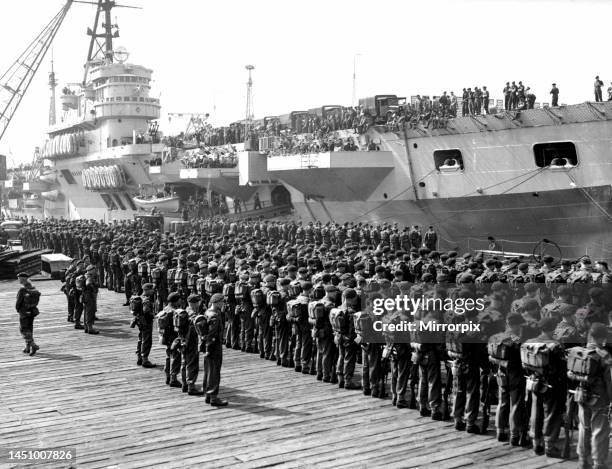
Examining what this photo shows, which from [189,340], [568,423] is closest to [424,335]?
[568,423]

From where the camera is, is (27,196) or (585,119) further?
(27,196)

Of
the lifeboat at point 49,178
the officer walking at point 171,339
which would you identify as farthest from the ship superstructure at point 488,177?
the lifeboat at point 49,178

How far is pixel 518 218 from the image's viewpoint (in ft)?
84.6

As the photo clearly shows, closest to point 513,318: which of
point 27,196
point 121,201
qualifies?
point 121,201

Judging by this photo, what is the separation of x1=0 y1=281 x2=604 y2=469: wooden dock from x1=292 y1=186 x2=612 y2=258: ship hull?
15.0 metres

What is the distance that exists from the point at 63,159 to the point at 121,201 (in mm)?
9430

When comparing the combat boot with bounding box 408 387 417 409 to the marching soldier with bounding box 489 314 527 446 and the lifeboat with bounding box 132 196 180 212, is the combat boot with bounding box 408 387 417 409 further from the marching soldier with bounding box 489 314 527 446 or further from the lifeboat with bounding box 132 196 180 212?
the lifeboat with bounding box 132 196 180 212

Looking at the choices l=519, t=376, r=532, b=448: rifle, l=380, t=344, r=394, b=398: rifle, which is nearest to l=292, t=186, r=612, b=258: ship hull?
l=380, t=344, r=394, b=398: rifle

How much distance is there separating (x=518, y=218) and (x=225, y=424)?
18.8m

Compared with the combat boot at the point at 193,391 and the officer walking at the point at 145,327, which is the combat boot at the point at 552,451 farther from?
the officer walking at the point at 145,327

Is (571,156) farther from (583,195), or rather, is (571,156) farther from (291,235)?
(291,235)

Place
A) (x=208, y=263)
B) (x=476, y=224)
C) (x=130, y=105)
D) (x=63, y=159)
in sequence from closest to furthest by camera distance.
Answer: (x=208, y=263), (x=476, y=224), (x=130, y=105), (x=63, y=159)

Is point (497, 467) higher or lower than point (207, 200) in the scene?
lower

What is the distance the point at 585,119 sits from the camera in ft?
76.0
